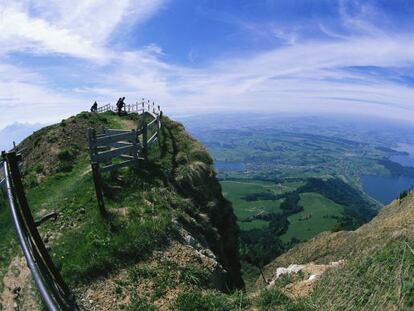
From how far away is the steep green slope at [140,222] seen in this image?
13352 mm

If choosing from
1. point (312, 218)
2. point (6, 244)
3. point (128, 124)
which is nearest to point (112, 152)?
point (6, 244)

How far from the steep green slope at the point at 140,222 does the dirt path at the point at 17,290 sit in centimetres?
75

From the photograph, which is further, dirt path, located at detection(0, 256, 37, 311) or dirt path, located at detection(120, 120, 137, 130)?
dirt path, located at detection(120, 120, 137, 130)

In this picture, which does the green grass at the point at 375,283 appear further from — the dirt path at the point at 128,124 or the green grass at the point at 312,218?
the green grass at the point at 312,218

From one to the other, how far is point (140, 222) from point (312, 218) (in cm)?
14144

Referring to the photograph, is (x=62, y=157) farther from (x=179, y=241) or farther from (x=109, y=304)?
(x=109, y=304)

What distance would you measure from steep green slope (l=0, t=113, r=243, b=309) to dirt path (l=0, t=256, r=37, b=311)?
75 cm

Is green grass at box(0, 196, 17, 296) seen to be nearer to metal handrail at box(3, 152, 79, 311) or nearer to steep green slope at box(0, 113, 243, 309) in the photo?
steep green slope at box(0, 113, 243, 309)

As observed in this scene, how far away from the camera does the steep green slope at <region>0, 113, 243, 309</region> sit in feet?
43.8

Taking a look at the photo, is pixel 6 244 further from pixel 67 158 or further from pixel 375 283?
pixel 375 283

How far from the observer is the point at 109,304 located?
11.8 m

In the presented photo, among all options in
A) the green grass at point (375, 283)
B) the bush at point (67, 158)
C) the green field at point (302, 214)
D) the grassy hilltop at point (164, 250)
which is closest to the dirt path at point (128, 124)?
the grassy hilltop at point (164, 250)

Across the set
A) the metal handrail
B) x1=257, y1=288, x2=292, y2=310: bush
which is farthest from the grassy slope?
the metal handrail

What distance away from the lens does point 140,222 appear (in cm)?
1620
